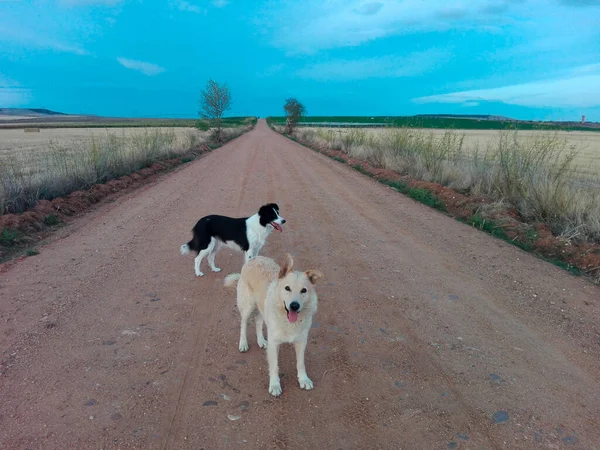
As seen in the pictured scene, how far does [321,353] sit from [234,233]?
2.71 metres

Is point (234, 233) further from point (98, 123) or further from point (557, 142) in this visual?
point (98, 123)

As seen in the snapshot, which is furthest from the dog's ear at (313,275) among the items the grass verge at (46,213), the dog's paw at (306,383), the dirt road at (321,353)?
the grass verge at (46,213)

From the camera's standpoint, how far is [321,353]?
4016 mm

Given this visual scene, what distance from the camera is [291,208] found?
10164 mm

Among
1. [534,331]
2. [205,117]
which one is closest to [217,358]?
[534,331]

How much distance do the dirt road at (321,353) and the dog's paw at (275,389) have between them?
11 centimetres

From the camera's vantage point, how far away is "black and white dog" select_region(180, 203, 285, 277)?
5.93 metres

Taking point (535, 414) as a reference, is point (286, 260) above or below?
above

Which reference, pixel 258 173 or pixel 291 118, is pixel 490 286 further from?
pixel 291 118

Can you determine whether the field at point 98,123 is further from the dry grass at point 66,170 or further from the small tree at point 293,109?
the dry grass at point 66,170

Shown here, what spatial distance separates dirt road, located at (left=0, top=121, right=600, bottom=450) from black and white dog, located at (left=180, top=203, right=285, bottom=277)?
0.50 meters

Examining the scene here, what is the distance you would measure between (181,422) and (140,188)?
38.7 feet

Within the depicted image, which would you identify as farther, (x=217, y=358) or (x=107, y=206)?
(x=107, y=206)

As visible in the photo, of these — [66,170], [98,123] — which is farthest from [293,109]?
[98,123]
